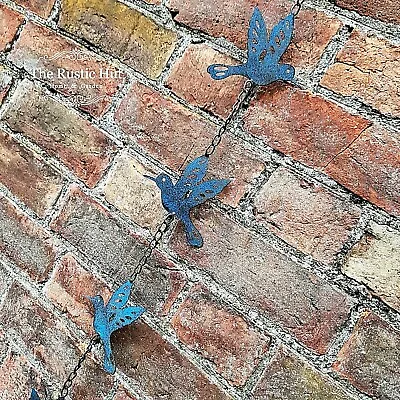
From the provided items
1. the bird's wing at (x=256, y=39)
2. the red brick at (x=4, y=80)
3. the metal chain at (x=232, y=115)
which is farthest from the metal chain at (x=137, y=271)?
the red brick at (x=4, y=80)

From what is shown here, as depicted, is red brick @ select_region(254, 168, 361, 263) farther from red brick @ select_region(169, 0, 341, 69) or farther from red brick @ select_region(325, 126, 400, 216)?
red brick @ select_region(169, 0, 341, 69)

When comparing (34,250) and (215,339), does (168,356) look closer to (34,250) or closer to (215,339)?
(215,339)

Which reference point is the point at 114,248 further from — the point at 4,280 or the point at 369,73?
the point at 369,73

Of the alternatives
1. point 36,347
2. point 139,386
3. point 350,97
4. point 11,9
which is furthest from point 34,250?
point 350,97

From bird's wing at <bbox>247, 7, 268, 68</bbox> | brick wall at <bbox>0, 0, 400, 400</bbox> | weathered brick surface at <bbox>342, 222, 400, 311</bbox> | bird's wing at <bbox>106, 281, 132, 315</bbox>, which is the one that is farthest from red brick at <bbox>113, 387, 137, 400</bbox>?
bird's wing at <bbox>247, 7, 268, 68</bbox>

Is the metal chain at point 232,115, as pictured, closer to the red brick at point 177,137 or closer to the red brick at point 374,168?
the red brick at point 177,137

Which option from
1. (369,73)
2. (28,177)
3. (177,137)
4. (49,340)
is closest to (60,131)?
(28,177)
